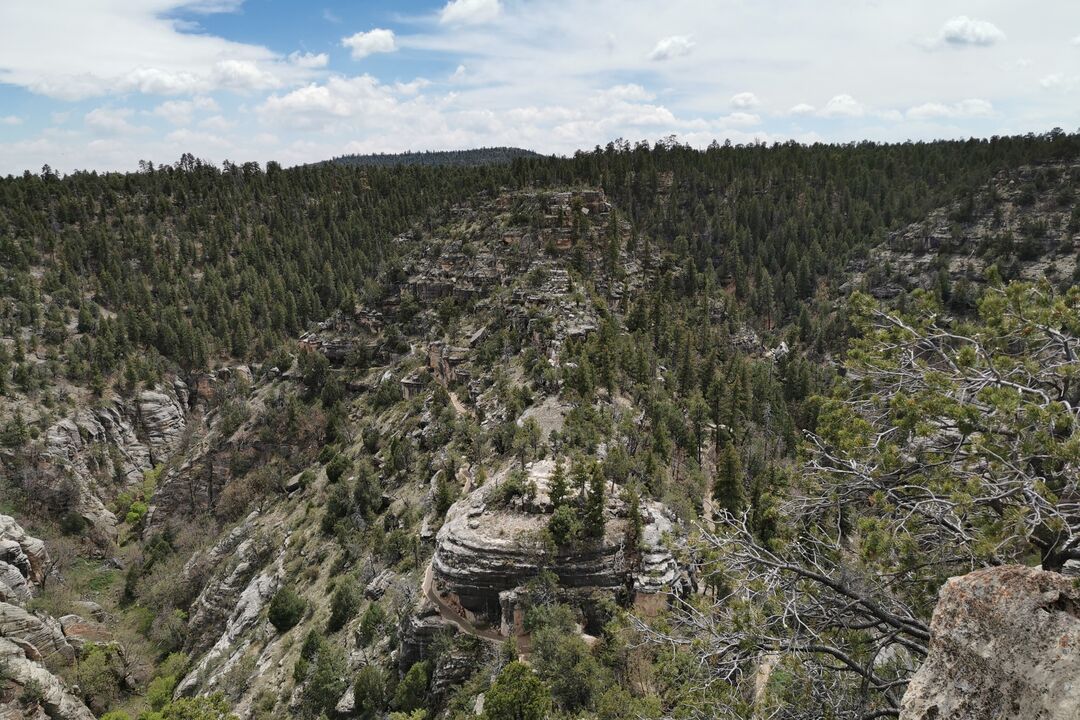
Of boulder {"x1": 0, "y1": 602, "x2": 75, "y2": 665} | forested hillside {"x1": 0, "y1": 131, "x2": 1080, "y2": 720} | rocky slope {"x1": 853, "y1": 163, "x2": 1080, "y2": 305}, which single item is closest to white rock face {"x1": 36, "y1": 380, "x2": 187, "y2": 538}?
forested hillside {"x1": 0, "y1": 131, "x2": 1080, "y2": 720}

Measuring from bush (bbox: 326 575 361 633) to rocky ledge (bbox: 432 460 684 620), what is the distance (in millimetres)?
14793

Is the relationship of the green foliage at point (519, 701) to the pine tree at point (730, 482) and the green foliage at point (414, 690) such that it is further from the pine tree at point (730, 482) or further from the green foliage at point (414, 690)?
the pine tree at point (730, 482)

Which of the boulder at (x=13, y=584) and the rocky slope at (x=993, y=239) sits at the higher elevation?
the rocky slope at (x=993, y=239)

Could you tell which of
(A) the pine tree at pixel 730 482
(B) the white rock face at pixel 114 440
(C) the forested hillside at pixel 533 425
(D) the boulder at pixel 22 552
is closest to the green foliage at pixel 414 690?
(C) the forested hillside at pixel 533 425

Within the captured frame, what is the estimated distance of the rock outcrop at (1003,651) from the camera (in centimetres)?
686

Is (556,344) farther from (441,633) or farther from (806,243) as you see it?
(806,243)

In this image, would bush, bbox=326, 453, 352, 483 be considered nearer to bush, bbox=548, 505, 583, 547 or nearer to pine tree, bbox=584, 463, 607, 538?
bush, bbox=548, 505, 583, 547

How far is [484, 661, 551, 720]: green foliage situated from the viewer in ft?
81.1

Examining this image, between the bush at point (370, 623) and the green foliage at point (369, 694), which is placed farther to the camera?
the bush at point (370, 623)

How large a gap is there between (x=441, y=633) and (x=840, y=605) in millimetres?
26494

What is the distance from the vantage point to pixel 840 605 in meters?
11.5

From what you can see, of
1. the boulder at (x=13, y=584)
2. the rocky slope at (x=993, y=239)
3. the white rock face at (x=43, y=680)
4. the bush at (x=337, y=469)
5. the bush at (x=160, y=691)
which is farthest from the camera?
the rocky slope at (x=993, y=239)

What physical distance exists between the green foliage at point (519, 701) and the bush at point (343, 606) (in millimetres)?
23387

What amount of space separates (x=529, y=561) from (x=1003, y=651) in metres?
26.8
